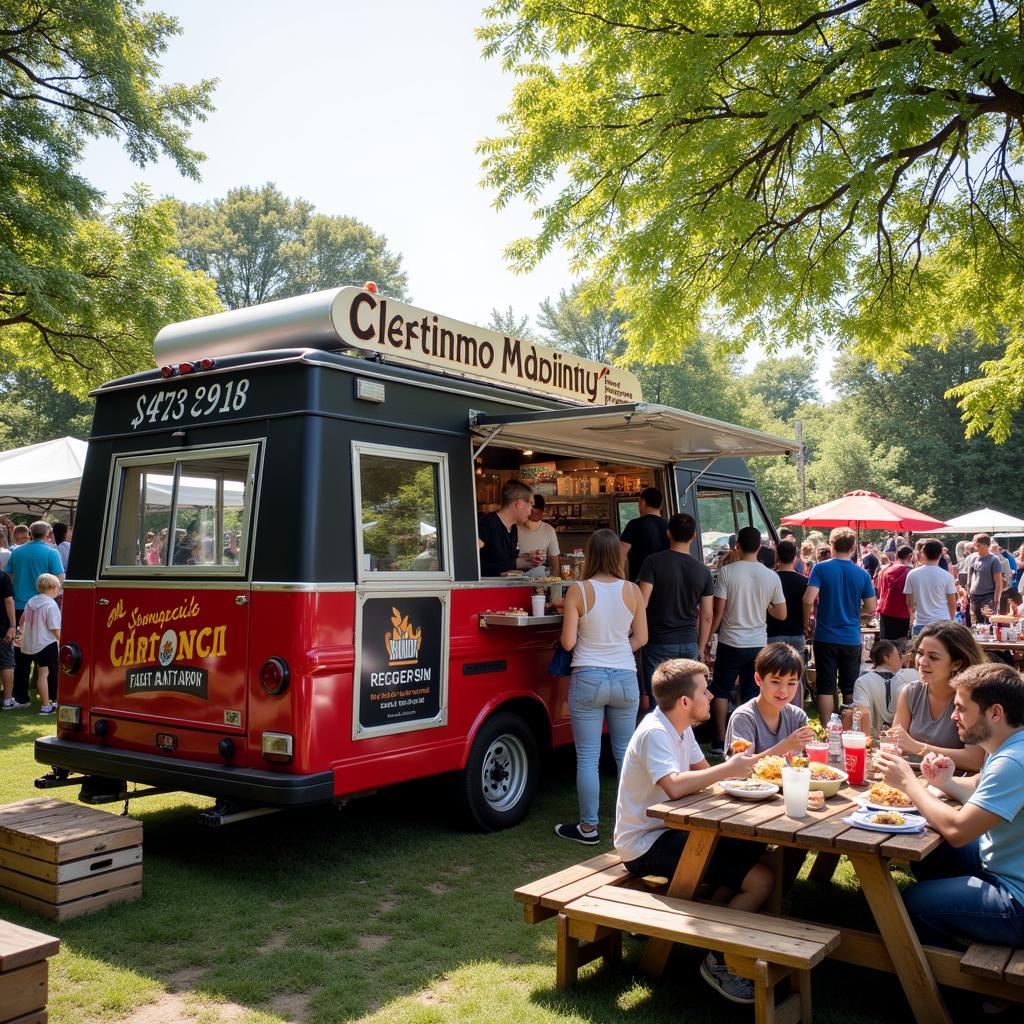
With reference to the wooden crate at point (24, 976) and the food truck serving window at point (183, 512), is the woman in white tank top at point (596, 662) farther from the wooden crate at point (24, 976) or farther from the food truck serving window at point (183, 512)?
the wooden crate at point (24, 976)

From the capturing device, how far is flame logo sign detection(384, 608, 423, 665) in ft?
16.4

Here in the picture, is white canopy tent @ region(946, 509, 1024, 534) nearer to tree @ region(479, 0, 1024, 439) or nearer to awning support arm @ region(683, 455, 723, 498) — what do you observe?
tree @ region(479, 0, 1024, 439)

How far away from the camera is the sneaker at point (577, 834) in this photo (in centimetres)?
556

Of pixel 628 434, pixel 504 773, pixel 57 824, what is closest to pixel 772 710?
pixel 504 773

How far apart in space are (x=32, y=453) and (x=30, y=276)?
4108 millimetres

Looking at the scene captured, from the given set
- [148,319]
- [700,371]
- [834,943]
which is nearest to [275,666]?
[834,943]

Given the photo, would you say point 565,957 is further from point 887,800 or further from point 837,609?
point 837,609

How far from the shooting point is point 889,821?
3.32 meters

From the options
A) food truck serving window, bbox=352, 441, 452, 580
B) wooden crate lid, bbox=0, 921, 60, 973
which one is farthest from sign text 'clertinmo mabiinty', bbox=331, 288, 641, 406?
wooden crate lid, bbox=0, 921, 60, 973

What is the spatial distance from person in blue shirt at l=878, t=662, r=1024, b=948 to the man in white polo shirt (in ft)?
1.98

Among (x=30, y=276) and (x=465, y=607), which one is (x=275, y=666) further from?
(x=30, y=276)

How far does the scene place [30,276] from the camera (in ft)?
37.3

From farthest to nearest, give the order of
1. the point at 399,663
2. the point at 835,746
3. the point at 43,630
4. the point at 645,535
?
the point at 43,630 → the point at 645,535 → the point at 399,663 → the point at 835,746

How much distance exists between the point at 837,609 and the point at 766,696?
416 centimetres
